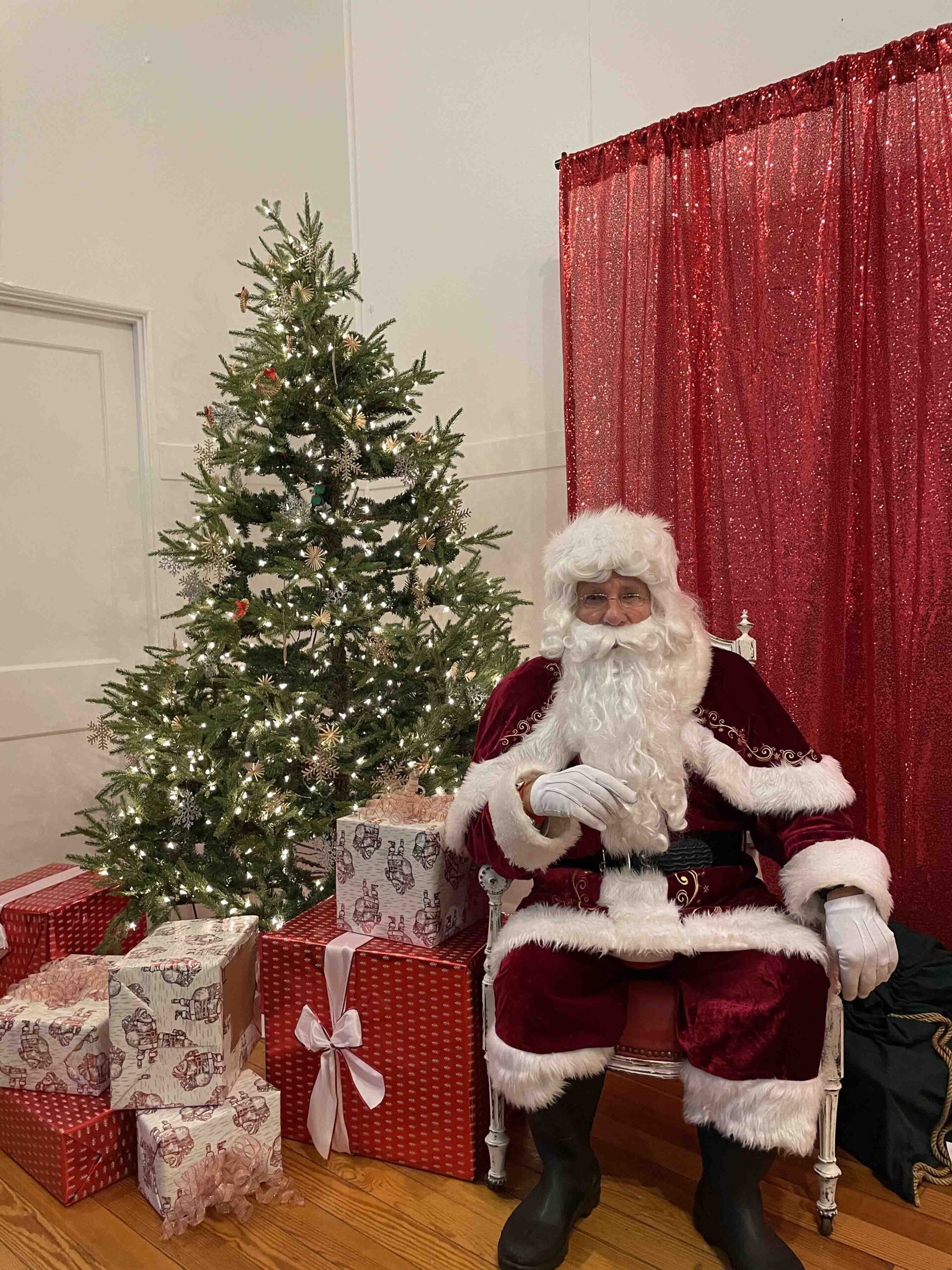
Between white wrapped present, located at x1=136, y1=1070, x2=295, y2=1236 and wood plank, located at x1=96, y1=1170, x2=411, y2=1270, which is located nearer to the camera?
wood plank, located at x1=96, y1=1170, x2=411, y2=1270

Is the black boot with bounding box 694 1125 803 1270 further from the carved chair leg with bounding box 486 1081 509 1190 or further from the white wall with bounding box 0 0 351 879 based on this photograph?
the white wall with bounding box 0 0 351 879

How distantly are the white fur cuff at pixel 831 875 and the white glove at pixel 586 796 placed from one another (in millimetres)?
401

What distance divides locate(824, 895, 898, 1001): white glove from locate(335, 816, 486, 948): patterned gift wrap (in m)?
0.88

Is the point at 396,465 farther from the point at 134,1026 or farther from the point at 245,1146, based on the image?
the point at 245,1146

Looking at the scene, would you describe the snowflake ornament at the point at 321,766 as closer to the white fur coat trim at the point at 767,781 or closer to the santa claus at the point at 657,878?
the santa claus at the point at 657,878

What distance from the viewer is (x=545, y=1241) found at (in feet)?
6.09

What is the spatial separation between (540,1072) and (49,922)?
1.63 m

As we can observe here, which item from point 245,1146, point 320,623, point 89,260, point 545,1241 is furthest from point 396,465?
point 545,1241

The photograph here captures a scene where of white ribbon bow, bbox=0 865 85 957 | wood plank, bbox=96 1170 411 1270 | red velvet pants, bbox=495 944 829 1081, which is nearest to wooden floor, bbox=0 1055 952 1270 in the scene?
wood plank, bbox=96 1170 411 1270

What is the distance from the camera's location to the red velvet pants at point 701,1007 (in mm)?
1798

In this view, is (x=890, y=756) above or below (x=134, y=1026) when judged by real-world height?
above

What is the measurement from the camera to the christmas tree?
8.93 ft

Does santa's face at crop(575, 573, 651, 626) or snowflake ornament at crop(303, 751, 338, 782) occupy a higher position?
santa's face at crop(575, 573, 651, 626)

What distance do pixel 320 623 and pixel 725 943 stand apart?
1.45 metres
